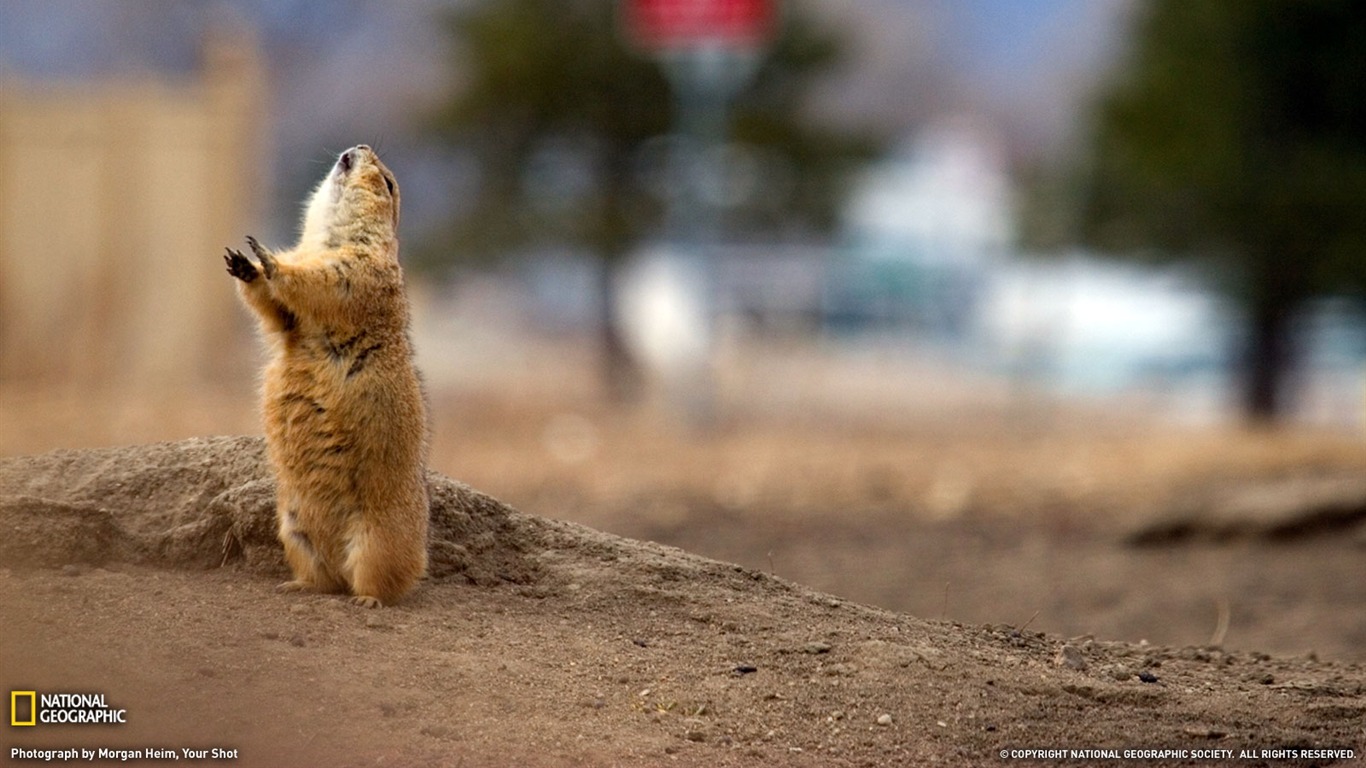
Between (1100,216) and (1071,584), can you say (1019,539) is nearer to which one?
(1071,584)

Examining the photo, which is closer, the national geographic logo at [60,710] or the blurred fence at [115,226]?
the national geographic logo at [60,710]

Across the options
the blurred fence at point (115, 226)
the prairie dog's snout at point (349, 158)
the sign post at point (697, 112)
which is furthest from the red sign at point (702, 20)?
the prairie dog's snout at point (349, 158)

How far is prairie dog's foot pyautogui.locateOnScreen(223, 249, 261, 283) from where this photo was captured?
4957 millimetres

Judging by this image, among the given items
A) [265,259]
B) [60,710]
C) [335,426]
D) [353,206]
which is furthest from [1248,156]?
[60,710]

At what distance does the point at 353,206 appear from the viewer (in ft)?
18.0

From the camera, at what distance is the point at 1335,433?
16.1 metres

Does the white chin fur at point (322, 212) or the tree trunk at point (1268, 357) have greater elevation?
the tree trunk at point (1268, 357)

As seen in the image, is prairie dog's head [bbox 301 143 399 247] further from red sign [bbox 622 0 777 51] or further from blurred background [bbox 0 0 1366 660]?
red sign [bbox 622 0 777 51]

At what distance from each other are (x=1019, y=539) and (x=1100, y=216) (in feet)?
24.2

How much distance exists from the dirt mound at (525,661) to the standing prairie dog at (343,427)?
0.15 metres

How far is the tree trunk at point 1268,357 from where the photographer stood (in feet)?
56.5

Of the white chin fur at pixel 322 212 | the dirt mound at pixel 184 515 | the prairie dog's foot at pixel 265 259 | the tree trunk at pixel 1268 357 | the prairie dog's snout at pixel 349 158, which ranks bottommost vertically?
the dirt mound at pixel 184 515

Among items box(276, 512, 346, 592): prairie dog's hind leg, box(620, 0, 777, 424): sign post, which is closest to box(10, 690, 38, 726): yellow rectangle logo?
box(276, 512, 346, 592): prairie dog's hind leg

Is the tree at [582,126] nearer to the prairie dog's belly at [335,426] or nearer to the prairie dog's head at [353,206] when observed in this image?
the prairie dog's head at [353,206]
